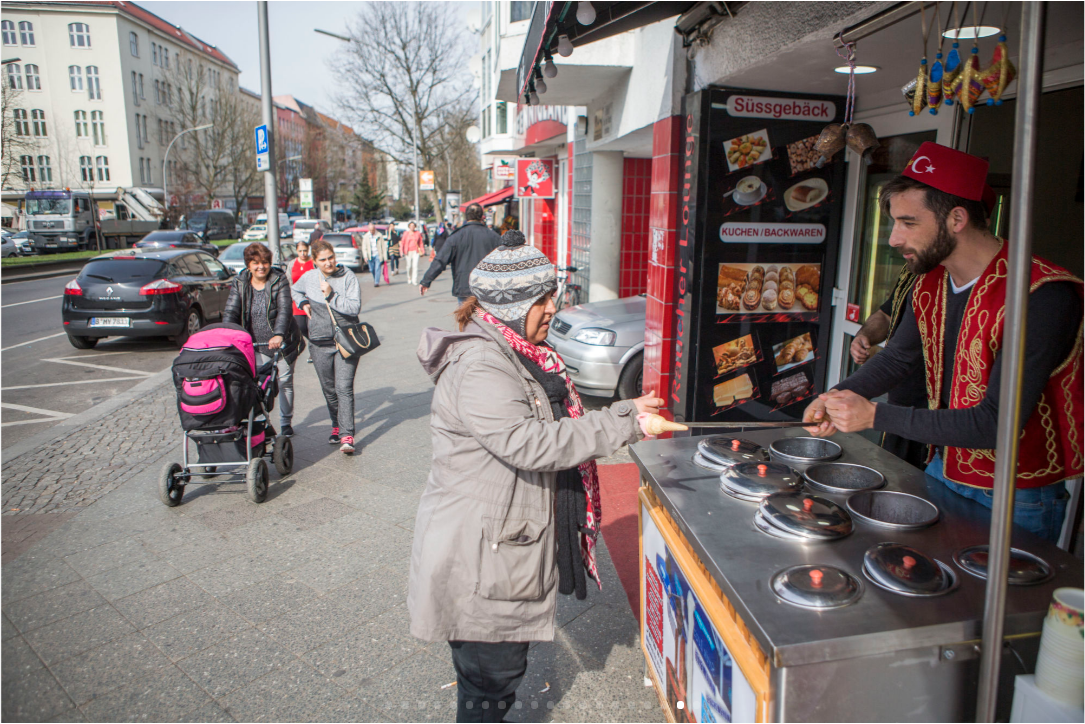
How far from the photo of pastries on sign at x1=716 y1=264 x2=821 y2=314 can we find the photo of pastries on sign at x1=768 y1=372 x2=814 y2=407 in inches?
20.8

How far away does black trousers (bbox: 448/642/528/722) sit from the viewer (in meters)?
2.22

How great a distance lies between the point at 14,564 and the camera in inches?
163

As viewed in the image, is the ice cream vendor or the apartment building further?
the apartment building

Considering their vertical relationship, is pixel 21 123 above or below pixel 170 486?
above

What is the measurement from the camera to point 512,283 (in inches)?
87.7

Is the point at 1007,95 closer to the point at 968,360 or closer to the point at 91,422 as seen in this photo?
the point at 968,360

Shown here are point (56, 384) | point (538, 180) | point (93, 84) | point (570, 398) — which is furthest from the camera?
point (93, 84)

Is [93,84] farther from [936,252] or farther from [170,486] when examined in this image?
[936,252]

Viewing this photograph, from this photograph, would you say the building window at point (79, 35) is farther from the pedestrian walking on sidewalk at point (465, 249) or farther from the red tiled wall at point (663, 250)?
the red tiled wall at point (663, 250)

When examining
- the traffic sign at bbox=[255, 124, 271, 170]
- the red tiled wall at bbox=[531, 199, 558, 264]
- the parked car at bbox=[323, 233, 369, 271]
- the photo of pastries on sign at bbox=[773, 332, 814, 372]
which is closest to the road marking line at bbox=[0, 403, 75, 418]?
the traffic sign at bbox=[255, 124, 271, 170]

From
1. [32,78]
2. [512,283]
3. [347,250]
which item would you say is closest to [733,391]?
[512,283]

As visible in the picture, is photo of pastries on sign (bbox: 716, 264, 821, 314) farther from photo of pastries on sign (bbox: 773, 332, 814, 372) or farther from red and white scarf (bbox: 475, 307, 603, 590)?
red and white scarf (bbox: 475, 307, 603, 590)

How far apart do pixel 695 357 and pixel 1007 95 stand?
2.37m

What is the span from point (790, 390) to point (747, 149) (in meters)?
1.84
